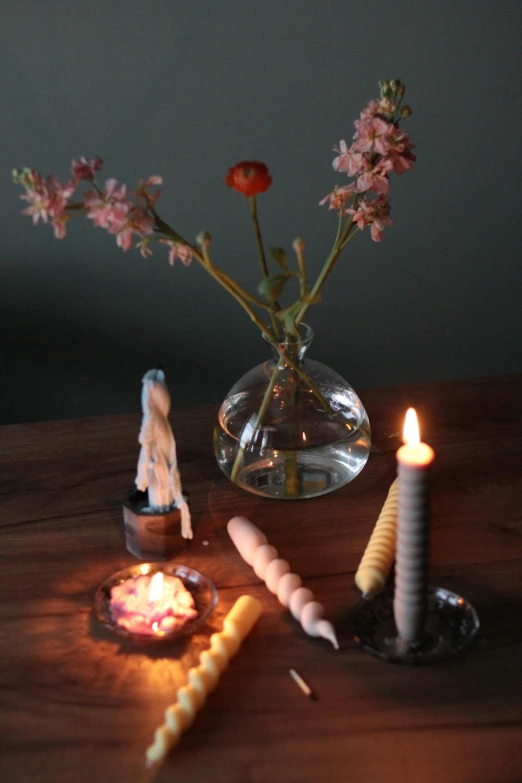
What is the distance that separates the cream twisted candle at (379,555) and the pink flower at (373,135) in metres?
0.36

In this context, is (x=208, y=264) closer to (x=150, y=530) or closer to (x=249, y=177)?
(x=249, y=177)

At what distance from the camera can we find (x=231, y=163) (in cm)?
178

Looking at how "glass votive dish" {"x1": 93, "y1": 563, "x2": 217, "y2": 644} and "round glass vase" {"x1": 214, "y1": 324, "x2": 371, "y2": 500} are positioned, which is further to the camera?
"round glass vase" {"x1": 214, "y1": 324, "x2": 371, "y2": 500}

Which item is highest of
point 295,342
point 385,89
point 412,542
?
point 385,89

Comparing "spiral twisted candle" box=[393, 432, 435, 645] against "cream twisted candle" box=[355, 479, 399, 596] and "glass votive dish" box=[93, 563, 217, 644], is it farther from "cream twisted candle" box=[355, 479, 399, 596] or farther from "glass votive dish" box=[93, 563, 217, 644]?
"glass votive dish" box=[93, 563, 217, 644]

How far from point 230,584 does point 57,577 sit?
18 centimetres

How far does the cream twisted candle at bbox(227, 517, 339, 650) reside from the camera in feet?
2.77

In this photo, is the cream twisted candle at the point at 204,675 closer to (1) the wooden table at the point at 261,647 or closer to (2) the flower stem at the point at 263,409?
(1) the wooden table at the point at 261,647

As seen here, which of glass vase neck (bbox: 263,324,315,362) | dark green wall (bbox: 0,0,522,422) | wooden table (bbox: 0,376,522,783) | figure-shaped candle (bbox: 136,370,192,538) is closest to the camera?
wooden table (bbox: 0,376,522,783)

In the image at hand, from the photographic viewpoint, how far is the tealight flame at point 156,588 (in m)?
0.88

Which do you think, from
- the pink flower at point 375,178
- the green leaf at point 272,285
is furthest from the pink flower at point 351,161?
the green leaf at point 272,285

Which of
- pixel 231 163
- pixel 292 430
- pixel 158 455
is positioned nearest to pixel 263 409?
pixel 292 430

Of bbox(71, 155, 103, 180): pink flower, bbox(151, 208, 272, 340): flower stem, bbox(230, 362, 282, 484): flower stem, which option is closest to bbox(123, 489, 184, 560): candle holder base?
bbox(230, 362, 282, 484): flower stem

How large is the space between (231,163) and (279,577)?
3.55ft
